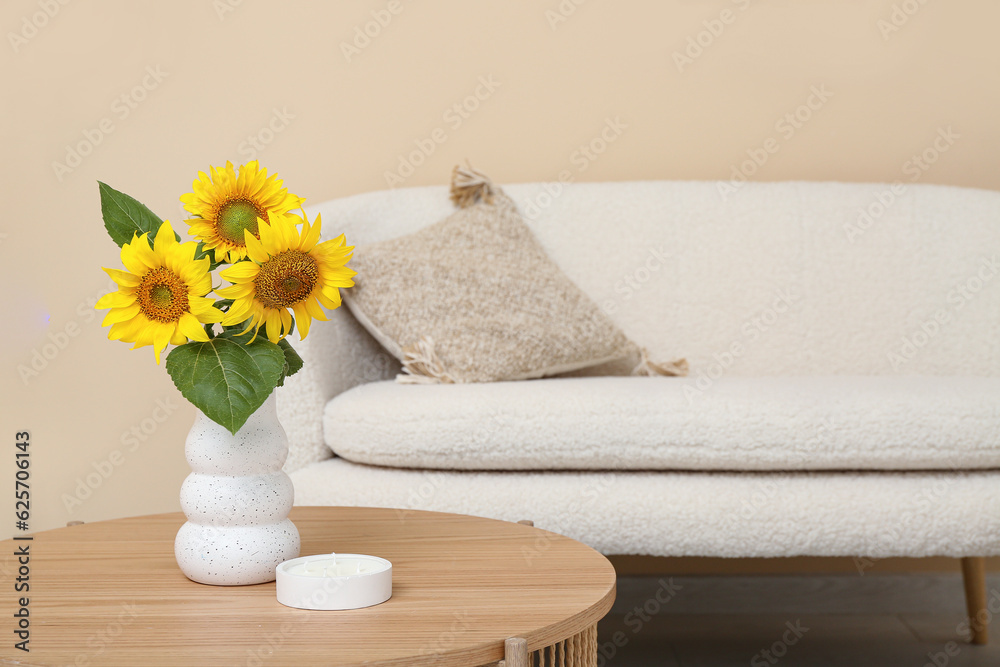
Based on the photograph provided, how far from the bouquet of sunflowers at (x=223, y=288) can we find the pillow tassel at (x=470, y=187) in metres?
1.14

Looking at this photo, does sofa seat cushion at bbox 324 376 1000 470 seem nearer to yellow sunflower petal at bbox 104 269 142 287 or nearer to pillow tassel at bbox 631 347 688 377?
pillow tassel at bbox 631 347 688 377

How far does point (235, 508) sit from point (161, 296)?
208 millimetres

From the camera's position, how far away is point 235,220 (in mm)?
755

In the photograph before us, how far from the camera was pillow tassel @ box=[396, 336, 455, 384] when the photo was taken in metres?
1.53

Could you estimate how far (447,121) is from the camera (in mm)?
2160

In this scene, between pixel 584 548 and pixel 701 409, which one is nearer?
pixel 584 548

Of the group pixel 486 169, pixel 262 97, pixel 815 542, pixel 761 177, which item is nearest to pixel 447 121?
pixel 486 169

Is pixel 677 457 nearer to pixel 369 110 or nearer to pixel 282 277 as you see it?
pixel 282 277

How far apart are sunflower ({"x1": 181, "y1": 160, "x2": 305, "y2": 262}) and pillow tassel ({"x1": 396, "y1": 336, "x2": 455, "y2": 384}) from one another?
0.79 meters

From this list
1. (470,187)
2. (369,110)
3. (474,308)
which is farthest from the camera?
(369,110)

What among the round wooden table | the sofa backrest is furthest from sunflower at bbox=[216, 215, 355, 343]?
the sofa backrest

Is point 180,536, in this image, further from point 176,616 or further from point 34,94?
point 34,94

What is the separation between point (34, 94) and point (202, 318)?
1.79 metres

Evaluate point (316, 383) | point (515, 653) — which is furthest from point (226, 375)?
point (316, 383)
